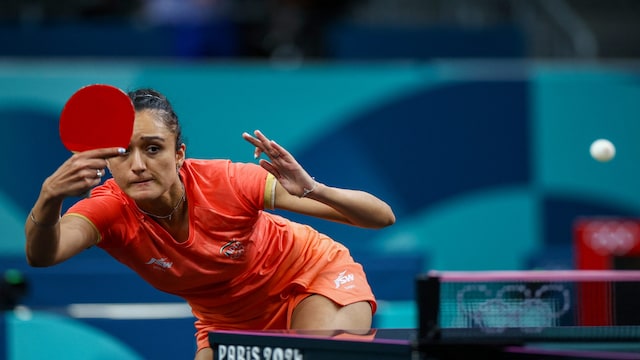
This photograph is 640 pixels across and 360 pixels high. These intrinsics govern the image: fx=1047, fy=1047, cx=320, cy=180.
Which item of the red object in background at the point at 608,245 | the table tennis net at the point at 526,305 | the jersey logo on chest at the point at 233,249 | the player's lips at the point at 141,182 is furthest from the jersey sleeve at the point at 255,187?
the red object in background at the point at 608,245

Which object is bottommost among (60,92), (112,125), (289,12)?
(112,125)

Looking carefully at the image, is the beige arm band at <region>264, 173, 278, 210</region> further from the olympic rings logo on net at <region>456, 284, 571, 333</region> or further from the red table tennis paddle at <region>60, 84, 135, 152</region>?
the olympic rings logo on net at <region>456, 284, 571, 333</region>

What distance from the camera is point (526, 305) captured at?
4270 mm

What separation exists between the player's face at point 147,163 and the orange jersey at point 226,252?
157mm

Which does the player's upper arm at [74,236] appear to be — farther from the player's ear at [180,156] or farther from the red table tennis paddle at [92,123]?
the player's ear at [180,156]

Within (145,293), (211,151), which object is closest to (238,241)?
(145,293)

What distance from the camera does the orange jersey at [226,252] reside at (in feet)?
14.9

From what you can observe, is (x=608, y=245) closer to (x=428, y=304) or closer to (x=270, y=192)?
(x=270, y=192)

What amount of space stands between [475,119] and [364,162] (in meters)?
1.21

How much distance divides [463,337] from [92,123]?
64.7 inches

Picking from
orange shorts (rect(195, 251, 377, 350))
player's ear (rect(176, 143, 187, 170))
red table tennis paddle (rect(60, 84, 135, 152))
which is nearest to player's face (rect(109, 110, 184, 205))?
player's ear (rect(176, 143, 187, 170))

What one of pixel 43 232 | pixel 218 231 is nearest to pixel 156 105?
pixel 218 231

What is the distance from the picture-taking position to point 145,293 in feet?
27.1

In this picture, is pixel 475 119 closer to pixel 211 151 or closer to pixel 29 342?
pixel 211 151
